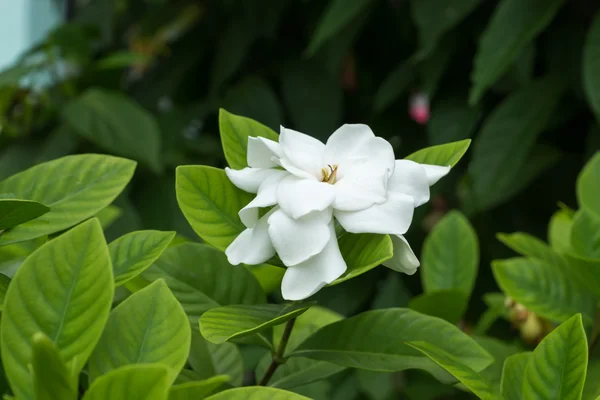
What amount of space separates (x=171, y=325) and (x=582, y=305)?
0.71ft

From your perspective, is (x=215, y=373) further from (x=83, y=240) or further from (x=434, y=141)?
(x=434, y=141)

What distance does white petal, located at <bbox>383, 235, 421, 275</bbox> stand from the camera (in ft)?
0.67

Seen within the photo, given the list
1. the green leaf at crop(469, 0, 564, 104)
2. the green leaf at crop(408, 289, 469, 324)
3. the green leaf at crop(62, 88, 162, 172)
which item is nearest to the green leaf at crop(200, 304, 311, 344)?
the green leaf at crop(408, 289, 469, 324)

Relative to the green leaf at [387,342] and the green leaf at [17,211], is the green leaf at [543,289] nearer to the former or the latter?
the green leaf at [387,342]

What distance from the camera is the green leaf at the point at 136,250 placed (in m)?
0.21

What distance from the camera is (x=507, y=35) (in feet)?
1.88

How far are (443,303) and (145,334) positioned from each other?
0.60ft

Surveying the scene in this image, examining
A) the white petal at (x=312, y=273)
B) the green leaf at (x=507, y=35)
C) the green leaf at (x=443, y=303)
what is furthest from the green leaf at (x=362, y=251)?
the green leaf at (x=507, y=35)

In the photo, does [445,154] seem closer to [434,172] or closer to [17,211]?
[434,172]

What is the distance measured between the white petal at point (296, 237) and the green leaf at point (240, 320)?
16mm

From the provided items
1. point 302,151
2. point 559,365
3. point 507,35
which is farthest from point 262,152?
point 507,35

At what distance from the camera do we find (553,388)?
0.68ft

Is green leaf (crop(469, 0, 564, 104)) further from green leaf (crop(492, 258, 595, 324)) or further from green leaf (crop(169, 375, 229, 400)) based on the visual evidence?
green leaf (crop(169, 375, 229, 400))

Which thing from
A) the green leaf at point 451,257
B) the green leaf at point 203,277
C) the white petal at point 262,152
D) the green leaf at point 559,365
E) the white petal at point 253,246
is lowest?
the green leaf at point 451,257
